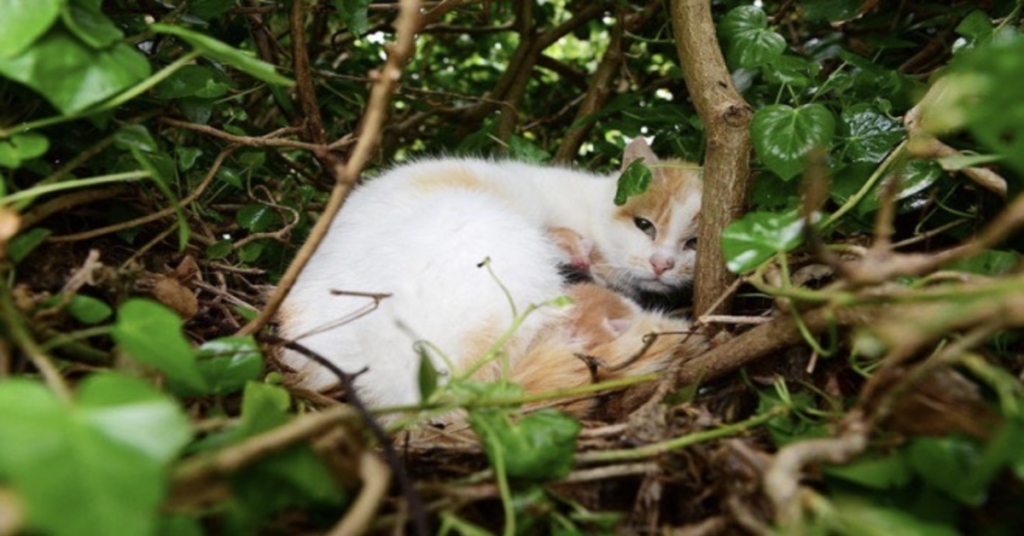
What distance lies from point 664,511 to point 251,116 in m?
1.79

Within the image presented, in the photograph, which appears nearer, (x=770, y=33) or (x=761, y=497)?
(x=761, y=497)

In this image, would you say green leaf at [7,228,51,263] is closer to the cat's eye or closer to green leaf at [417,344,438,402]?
green leaf at [417,344,438,402]

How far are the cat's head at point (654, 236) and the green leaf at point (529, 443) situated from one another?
4.06 feet

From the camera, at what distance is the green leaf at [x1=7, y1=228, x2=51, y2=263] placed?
988 mm

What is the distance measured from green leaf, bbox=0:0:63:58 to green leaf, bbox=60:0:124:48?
2.2 inches

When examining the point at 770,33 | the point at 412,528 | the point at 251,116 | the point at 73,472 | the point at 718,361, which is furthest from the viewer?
the point at 251,116

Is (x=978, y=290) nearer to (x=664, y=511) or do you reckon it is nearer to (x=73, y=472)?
(x=664, y=511)

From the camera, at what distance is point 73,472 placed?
569 millimetres

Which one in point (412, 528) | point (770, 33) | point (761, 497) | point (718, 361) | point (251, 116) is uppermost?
point (770, 33)

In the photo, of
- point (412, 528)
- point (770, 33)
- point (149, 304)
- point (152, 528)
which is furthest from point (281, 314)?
point (770, 33)

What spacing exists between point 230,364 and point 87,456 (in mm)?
450

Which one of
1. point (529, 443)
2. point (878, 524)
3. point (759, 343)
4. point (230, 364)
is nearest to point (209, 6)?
point (230, 364)

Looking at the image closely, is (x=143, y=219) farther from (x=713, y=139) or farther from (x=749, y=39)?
(x=749, y=39)

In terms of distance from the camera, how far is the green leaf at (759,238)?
1010 millimetres
